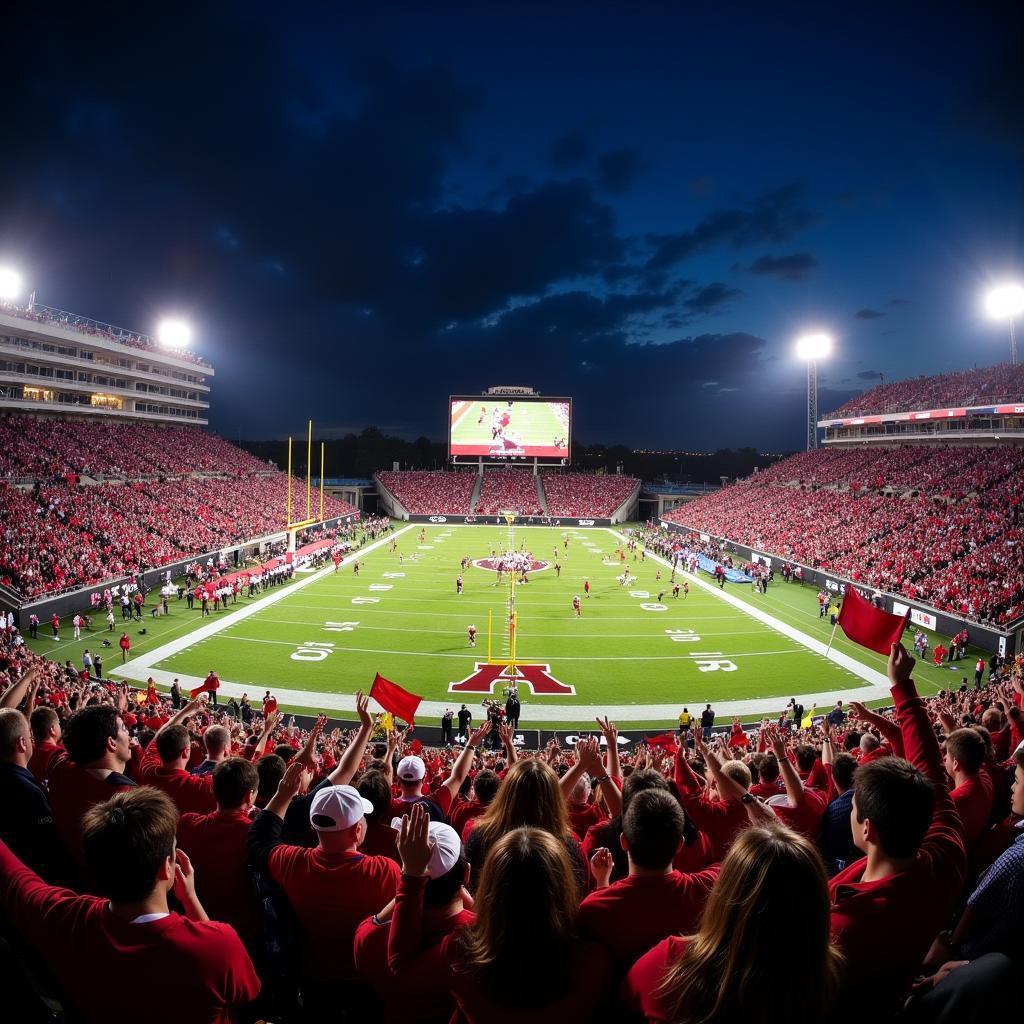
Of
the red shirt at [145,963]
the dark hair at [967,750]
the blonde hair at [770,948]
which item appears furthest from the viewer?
the dark hair at [967,750]

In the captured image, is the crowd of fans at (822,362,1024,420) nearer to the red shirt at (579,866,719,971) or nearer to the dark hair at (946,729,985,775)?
the dark hair at (946,729,985,775)

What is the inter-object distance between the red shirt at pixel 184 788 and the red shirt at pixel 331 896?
1.87 metres

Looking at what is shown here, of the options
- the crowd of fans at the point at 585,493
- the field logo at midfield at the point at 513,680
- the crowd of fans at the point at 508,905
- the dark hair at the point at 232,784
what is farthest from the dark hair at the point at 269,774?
the crowd of fans at the point at 585,493

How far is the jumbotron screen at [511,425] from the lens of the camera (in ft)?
257

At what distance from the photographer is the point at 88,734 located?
13.9 ft

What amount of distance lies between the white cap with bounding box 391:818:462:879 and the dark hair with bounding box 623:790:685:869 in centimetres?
75

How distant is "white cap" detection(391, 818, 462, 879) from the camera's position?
2.58 m

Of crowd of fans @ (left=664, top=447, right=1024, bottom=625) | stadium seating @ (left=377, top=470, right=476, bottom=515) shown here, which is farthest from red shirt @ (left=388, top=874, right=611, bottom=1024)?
stadium seating @ (left=377, top=470, right=476, bottom=515)

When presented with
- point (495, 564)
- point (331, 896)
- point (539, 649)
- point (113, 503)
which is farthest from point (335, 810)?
point (113, 503)

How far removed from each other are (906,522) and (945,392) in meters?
23.1

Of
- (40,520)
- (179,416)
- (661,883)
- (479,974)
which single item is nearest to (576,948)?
(479,974)

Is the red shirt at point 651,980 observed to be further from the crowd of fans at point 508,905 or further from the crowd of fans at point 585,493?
the crowd of fans at point 585,493

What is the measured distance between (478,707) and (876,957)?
1746 cm

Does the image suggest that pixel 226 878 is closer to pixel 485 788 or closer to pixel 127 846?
pixel 127 846
